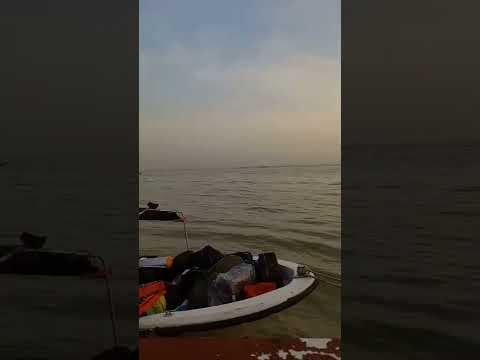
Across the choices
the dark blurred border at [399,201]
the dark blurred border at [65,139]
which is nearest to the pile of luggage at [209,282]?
the dark blurred border at [399,201]

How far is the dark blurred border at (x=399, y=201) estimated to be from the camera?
1165 mm

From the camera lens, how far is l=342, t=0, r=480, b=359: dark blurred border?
1.17m

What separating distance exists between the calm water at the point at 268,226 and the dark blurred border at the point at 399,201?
0.55 meters

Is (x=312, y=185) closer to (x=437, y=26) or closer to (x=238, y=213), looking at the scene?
(x=238, y=213)

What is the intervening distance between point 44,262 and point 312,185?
15.2 meters

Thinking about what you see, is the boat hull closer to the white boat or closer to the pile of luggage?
the white boat

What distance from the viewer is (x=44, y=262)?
1085mm

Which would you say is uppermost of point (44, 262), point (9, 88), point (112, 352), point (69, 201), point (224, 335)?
point (9, 88)

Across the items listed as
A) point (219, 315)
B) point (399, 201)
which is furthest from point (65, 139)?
point (399, 201)

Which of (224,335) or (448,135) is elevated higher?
(448,135)

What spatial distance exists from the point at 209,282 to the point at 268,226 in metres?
7.23

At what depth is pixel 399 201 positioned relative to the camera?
729 centimetres

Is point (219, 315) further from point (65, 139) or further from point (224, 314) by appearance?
point (65, 139)

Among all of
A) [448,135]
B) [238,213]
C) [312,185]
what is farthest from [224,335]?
[312,185]
